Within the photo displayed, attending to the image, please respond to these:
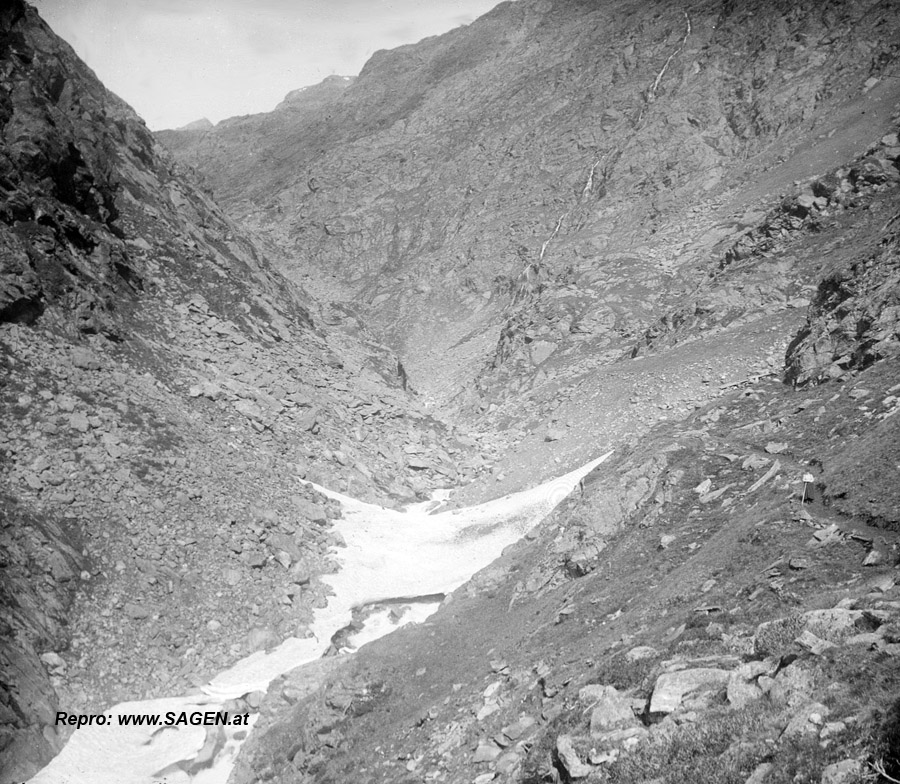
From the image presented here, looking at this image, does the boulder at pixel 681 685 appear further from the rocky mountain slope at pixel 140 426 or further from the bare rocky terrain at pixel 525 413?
the rocky mountain slope at pixel 140 426

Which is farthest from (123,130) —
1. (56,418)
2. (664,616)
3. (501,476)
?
(664,616)

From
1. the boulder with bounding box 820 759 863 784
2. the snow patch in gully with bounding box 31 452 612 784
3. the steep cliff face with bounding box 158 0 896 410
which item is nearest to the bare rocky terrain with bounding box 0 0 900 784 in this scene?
the boulder with bounding box 820 759 863 784

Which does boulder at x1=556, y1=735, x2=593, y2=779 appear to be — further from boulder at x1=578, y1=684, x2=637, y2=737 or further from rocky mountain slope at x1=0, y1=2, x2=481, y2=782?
rocky mountain slope at x1=0, y1=2, x2=481, y2=782

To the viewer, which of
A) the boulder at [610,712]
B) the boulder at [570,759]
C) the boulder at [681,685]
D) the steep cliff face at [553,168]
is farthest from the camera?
the steep cliff face at [553,168]

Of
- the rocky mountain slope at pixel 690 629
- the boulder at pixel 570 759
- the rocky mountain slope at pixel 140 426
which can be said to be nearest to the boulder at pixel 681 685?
the rocky mountain slope at pixel 690 629

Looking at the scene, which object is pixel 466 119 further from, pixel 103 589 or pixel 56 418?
pixel 103 589

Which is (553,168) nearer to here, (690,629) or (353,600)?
(353,600)

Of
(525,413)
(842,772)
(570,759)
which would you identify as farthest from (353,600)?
(842,772)
